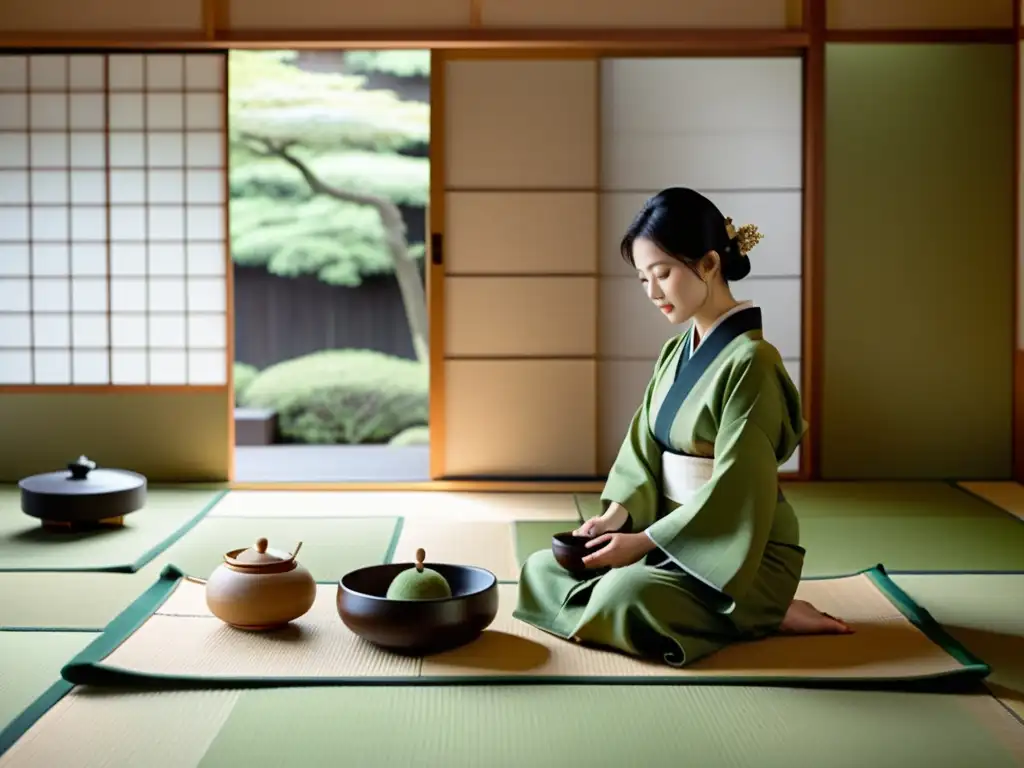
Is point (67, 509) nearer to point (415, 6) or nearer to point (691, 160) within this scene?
point (415, 6)

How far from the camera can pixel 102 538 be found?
166 inches

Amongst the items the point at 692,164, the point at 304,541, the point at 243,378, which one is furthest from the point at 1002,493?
the point at 243,378

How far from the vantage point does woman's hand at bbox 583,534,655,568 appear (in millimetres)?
2844

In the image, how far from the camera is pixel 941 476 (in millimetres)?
5543

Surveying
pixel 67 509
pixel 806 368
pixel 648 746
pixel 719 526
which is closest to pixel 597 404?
pixel 806 368

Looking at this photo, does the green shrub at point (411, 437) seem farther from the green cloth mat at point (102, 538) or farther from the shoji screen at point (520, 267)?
the green cloth mat at point (102, 538)

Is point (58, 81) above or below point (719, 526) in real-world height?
above

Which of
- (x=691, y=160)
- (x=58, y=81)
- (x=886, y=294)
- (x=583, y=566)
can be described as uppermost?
(x=58, y=81)

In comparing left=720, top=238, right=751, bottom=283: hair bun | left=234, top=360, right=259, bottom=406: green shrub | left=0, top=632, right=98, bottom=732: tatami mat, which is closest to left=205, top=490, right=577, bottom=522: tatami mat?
left=0, top=632, right=98, bottom=732: tatami mat

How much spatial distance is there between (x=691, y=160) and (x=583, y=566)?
3044 millimetres

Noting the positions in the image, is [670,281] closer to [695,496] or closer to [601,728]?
[695,496]

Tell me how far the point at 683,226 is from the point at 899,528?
2.10m

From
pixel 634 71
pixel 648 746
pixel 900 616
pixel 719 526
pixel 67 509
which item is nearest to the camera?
pixel 648 746

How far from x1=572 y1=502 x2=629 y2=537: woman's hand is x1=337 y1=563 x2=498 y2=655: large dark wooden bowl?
0.30 m
